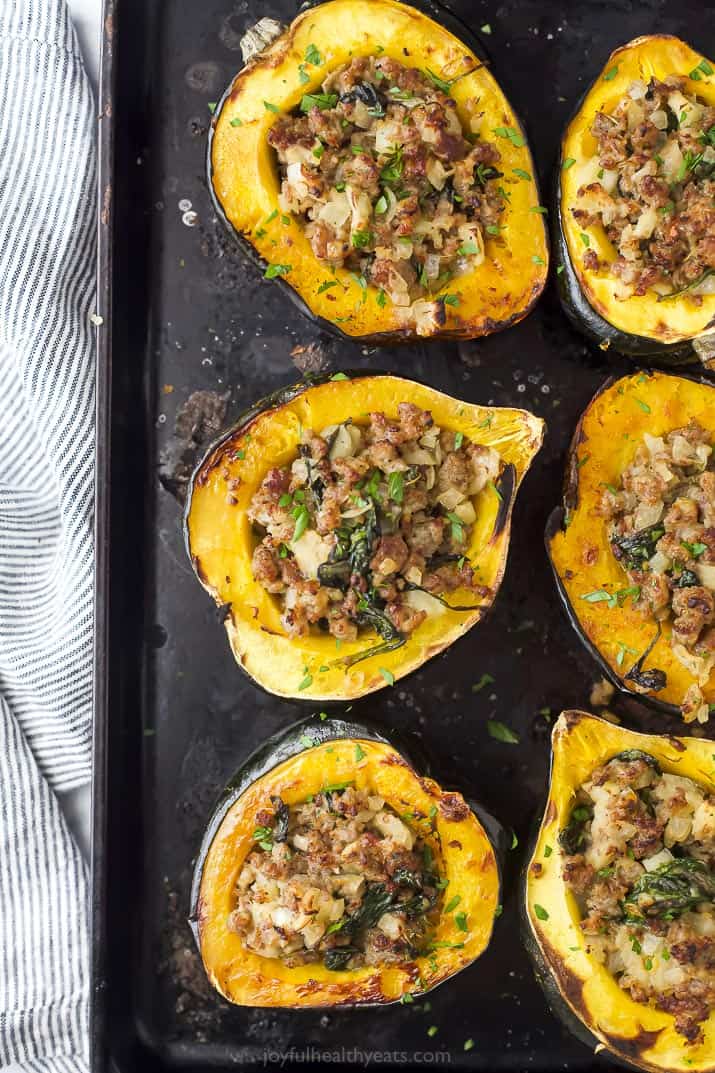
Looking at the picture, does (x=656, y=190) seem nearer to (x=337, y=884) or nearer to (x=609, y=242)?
(x=609, y=242)

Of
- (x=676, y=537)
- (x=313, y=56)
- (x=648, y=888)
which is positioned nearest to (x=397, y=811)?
(x=648, y=888)

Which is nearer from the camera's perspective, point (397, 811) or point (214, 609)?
point (397, 811)

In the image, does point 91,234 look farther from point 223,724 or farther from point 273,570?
point 223,724

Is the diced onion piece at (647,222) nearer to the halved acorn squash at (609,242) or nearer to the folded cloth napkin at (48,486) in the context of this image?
the halved acorn squash at (609,242)

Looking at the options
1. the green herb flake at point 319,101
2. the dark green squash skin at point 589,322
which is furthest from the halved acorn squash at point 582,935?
the green herb flake at point 319,101

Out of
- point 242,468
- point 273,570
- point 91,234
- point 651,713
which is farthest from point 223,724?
point 91,234

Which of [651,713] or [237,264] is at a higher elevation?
[237,264]

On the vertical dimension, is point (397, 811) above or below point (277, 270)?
below
